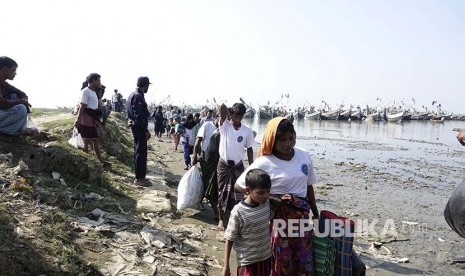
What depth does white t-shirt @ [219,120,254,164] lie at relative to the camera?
5.09 m

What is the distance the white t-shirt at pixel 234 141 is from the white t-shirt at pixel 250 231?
7.14ft

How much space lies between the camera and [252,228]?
2871mm

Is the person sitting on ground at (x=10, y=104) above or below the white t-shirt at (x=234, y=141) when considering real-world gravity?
above

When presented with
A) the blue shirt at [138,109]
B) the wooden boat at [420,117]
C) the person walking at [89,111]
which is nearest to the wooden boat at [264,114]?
the wooden boat at [420,117]

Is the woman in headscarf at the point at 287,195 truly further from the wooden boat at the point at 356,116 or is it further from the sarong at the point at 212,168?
the wooden boat at the point at 356,116

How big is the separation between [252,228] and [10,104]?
13.7 feet

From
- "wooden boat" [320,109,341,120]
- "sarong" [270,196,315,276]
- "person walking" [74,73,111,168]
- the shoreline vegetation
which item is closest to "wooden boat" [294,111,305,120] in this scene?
"wooden boat" [320,109,341,120]

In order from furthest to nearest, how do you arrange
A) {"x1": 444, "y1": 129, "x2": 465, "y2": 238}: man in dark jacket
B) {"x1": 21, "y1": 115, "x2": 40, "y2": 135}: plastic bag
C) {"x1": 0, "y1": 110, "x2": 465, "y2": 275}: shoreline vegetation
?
{"x1": 21, "y1": 115, "x2": 40, "y2": 135}: plastic bag, {"x1": 0, "y1": 110, "x2": 465, "y2": 275}: shoreline vegetation, {"x1": 444, "y1": 129, "x2": 465, "y2": 238}: man in dark jacket

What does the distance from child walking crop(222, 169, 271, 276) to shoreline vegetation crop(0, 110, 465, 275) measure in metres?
0.99

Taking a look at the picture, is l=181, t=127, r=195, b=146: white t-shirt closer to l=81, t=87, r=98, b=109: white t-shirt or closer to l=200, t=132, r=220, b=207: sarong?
l=81, t=87, r=98, b=109: white t-shirt

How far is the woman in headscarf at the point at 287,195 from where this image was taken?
2.90m

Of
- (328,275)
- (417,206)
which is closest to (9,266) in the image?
(328,275)

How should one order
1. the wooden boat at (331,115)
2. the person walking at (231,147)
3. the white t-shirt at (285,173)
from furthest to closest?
the wooden boat at (331,115)
the person walking at (231,147)
the white t-shirt at (285,173)

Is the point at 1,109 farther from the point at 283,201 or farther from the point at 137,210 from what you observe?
the point at 283,201
